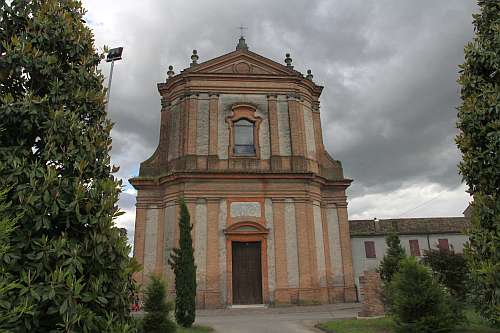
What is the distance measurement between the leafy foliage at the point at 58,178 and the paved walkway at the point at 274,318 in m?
8.28

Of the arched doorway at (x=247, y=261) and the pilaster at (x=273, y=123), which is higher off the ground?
the pilaster at (x=273, y=123)

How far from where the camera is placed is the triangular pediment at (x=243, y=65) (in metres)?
21.4

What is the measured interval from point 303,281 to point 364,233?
32.7ft

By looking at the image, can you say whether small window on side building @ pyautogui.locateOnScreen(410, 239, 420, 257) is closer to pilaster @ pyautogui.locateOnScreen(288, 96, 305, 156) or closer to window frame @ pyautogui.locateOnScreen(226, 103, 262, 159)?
pilaster @ pyautogui.locateOnScreen(288, 96, 305, 156)

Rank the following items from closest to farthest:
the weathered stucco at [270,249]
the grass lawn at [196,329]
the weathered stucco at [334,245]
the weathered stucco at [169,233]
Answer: the grass lawn at [196,329], the weathered stucco at [270,249], the weathered stucco at [169,233], the weathered stucco at [334,245]

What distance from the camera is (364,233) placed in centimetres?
2603

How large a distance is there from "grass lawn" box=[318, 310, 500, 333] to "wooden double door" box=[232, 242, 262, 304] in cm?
636

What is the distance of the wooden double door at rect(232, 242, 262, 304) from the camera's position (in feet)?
58.0

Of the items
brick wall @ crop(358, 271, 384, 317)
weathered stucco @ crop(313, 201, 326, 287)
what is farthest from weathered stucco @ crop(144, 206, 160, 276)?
brick wall @ crop(358, 271, 384, 317)

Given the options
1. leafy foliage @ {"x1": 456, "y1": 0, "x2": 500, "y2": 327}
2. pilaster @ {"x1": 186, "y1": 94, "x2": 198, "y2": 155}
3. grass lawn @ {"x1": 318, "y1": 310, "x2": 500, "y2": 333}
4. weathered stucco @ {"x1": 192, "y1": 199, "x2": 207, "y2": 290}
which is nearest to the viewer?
leafy foliage @ {"x1": 456, "y1": 0, "x2": 500, "y2": 327}

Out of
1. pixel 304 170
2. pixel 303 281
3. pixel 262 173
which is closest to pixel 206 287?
pixel 303 281

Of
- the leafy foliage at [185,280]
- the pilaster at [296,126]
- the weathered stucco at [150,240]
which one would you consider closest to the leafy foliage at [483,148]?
the leafy foliage at [185,280]

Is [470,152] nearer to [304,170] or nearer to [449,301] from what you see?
[449,301]

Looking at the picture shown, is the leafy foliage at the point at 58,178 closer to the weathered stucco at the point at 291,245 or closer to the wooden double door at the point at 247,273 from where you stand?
the wooden double door at the point at 247,273
